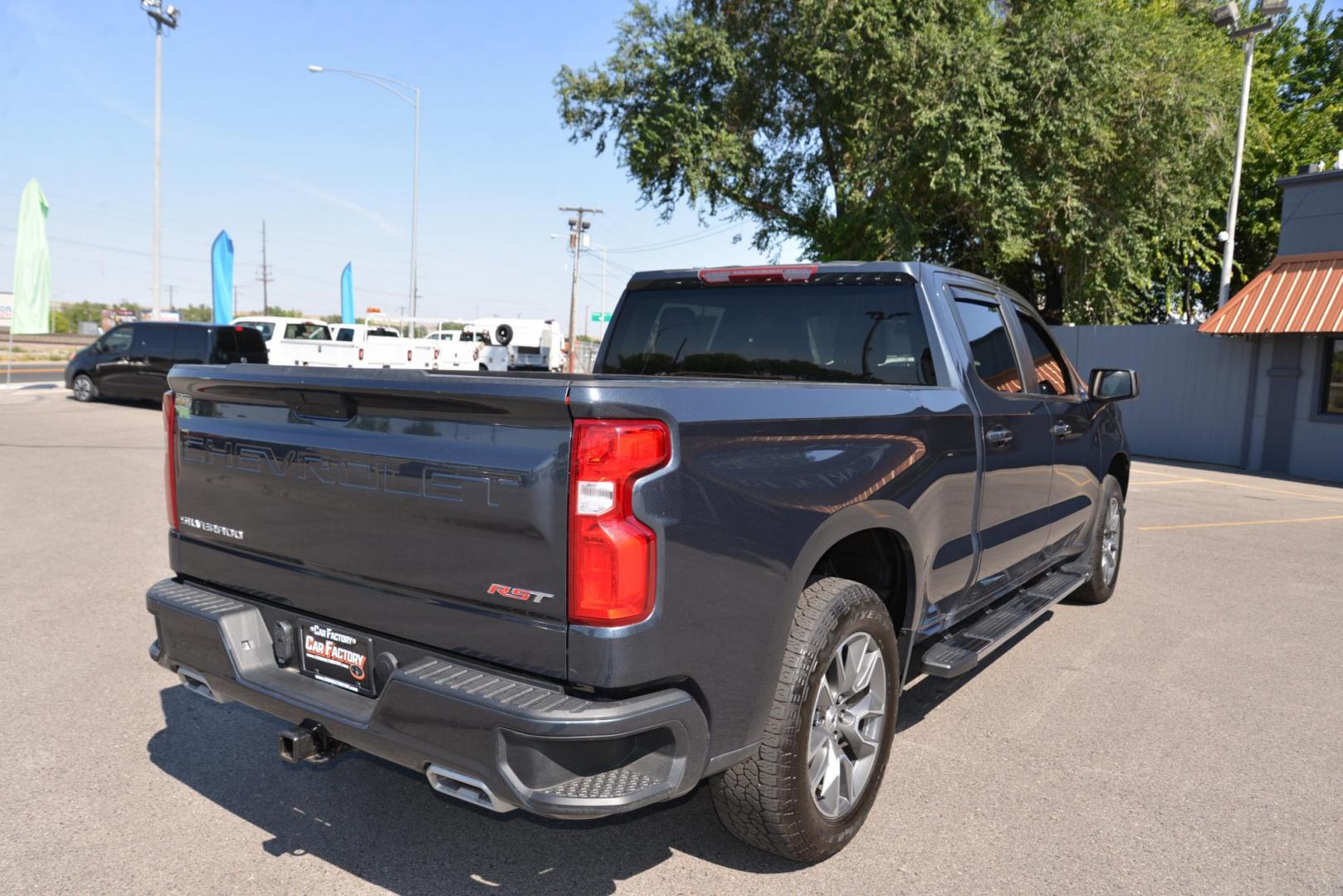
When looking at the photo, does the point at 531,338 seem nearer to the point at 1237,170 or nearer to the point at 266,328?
the point at 266,328

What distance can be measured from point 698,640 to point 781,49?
2067 cm

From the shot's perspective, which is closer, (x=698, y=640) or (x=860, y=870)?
(x=698, y=640)

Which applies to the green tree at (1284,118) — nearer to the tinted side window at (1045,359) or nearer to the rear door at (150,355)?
the tinted side window at (1045,359)

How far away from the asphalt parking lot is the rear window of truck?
1.57 metres

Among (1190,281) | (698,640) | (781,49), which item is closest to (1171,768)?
(698,640)

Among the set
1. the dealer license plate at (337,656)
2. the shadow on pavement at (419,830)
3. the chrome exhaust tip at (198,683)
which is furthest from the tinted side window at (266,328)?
the dealer license plate at (337,656)

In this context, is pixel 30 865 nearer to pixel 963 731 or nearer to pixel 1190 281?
pixel 963 731

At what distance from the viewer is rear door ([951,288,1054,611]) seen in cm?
416

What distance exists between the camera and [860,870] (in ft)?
9.94

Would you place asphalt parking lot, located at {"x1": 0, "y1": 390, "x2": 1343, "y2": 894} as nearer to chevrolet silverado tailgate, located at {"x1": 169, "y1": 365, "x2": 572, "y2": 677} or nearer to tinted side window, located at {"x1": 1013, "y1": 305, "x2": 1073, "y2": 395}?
chevrolet silverado tailgate, located at {"x1": 169, "y1": 365, "x2": 572, "y2": 677}

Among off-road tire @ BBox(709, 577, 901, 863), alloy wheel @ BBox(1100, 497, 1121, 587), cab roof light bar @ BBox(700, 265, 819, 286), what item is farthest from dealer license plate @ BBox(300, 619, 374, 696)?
alloy wheel @ BBox(1100, 497, 1121, 587)

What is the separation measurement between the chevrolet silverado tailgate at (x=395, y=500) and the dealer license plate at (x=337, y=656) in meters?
0.04

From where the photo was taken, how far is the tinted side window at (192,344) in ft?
65.8

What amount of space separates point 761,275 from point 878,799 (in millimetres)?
2178
